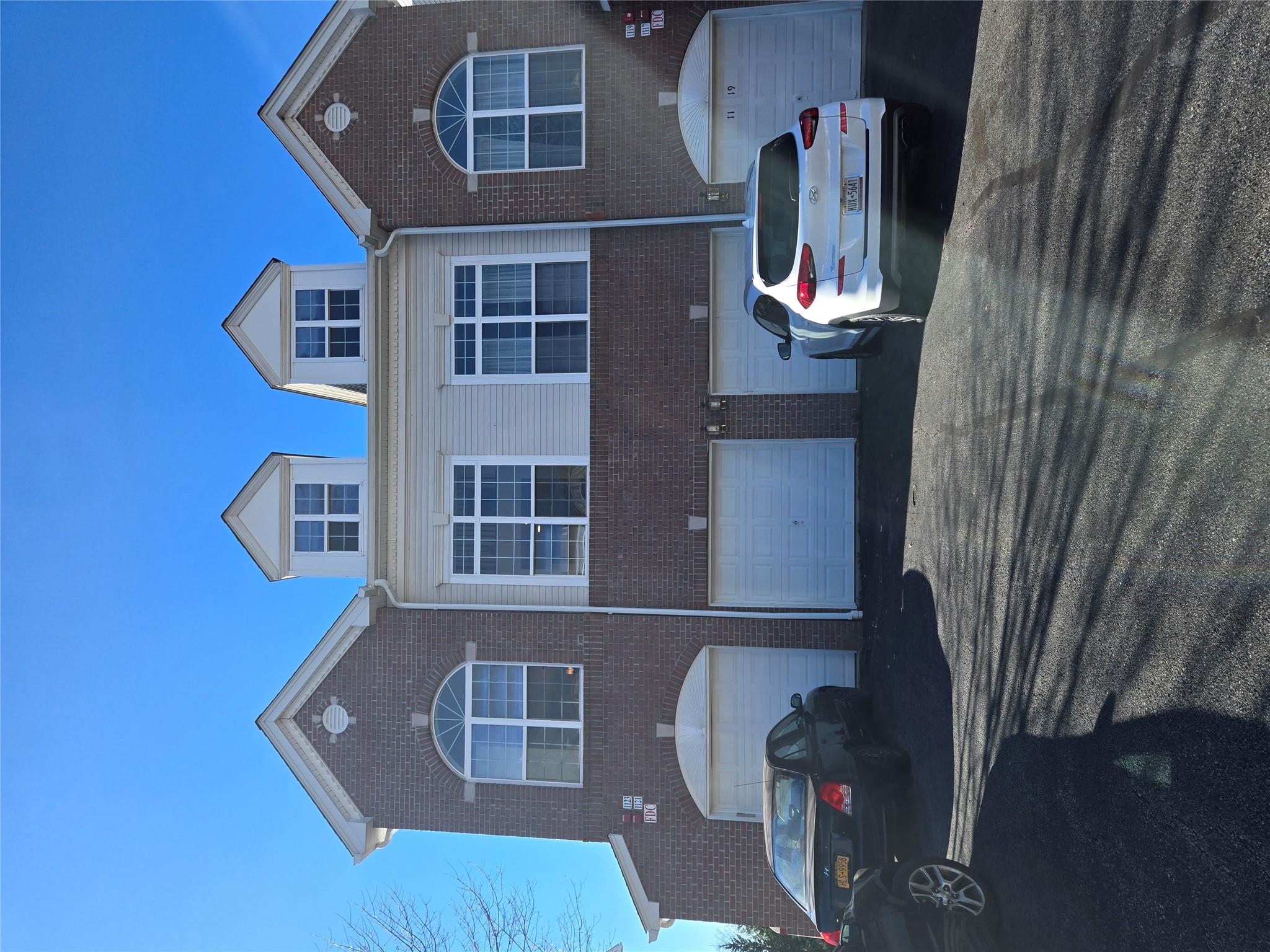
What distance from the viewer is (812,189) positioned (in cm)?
814

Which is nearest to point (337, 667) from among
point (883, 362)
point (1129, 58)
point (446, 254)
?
point (446, 254)

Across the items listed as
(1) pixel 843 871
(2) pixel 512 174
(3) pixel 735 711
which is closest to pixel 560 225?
(2) pixel 512 174

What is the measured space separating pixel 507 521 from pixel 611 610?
228 cm

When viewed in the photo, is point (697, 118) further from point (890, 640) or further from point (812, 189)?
point (890, 640)

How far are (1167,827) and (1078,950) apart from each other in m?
1.53

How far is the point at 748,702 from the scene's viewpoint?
11383 millimetres

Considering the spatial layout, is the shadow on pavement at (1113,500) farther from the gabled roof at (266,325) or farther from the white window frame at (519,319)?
the gabled roof at (266,325)

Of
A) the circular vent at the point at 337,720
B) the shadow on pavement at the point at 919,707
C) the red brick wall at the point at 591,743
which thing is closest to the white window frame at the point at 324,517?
the red brick wall at the point at 591,743

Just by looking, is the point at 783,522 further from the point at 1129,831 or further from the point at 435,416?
the point at 1129,831

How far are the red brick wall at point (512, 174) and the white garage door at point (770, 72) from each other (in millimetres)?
538

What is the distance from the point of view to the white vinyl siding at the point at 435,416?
11.9 metres

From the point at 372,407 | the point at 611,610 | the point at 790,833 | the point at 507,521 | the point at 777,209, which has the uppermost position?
the point at 777,209

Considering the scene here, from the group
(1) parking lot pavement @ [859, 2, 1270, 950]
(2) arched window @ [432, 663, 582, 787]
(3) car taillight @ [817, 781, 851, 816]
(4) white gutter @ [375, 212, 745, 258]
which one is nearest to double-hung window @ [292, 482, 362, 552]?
(2) arched window @ [432, 663, 582, 787]

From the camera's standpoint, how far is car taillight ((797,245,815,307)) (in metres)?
8.27
